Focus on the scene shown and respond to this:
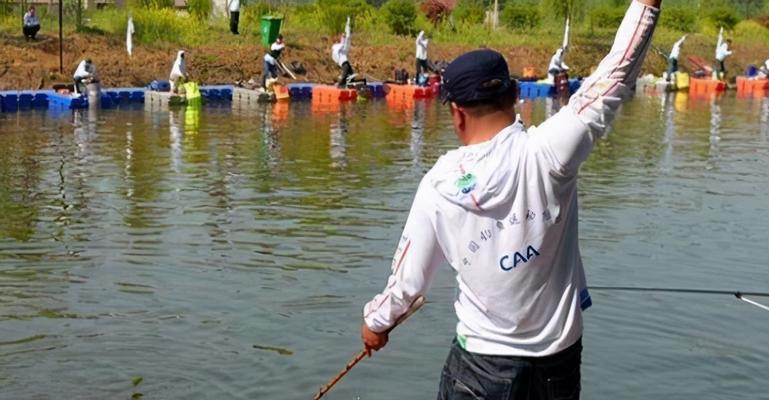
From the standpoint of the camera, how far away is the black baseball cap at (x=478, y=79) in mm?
3148

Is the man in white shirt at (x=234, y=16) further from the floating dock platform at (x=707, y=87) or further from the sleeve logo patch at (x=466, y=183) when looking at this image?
the sleeve logo patch at (x=466, y=183)

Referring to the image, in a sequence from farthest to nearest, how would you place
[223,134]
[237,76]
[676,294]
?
[237,76] < [223,134] < [676,294]

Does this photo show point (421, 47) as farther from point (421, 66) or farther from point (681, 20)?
point (681, 20)

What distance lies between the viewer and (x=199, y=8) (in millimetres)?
34438

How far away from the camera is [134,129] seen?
65.2 ft

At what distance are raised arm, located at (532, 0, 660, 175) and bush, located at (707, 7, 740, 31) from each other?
45635mm

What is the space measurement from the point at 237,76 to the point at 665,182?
17.8 metres

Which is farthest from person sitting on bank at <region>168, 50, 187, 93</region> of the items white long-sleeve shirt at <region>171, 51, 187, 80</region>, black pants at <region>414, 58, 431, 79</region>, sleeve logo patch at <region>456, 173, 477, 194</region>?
sleeve logo patch at <region>456, 173, 477, 194</region>

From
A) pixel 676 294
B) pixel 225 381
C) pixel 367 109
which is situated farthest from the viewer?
pixel 367 109

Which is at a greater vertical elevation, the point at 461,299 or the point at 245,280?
the point at 461,299

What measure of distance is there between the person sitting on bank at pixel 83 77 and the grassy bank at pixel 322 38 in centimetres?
241

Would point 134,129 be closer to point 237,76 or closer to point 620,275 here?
point 237,76

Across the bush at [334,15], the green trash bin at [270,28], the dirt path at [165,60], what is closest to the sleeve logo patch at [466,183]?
the dirt path at [165,60]

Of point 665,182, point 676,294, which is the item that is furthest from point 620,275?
point 665,182
